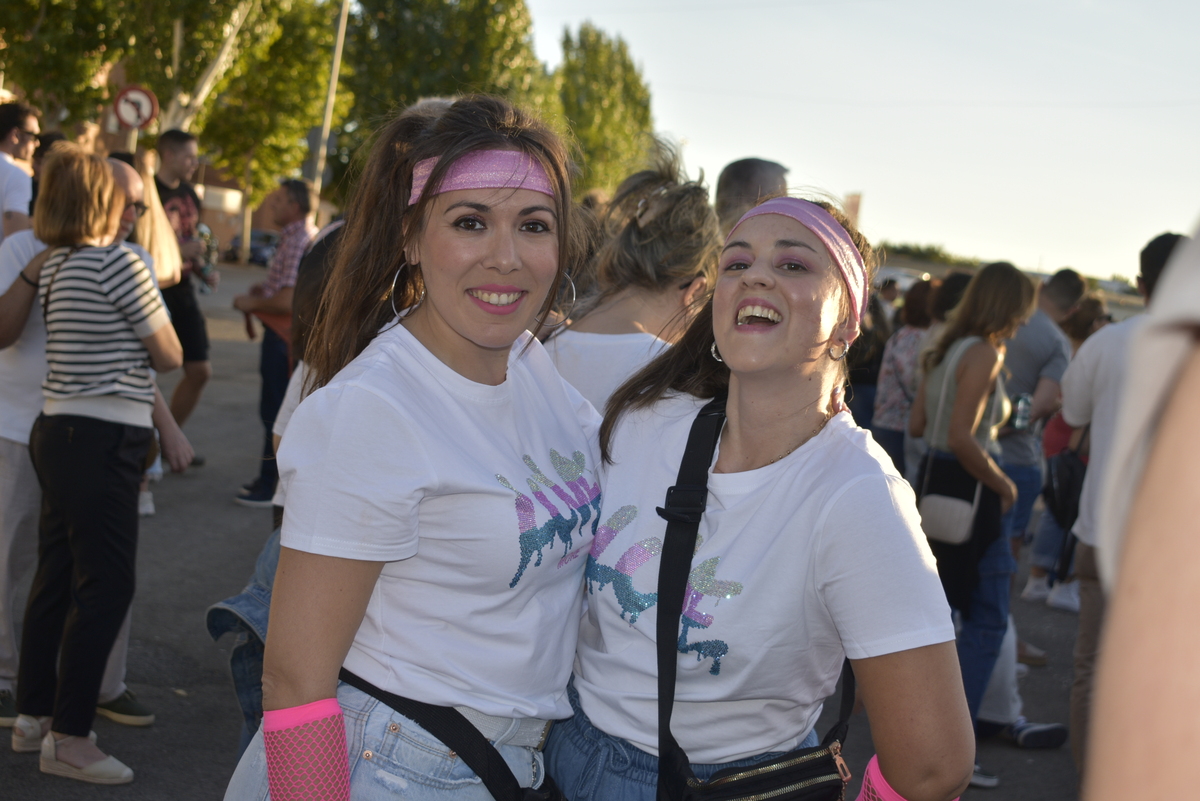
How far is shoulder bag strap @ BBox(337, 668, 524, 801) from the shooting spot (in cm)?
177

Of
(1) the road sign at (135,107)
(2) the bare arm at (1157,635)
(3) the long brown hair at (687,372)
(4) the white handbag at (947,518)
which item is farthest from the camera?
(1) the road sign at (135,107)

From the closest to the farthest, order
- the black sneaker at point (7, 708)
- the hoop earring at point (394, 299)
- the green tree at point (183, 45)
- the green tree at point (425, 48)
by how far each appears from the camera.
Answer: the hoop earring at point (394, 299) → the black sneaker at point (7, 708) → the green tree at point (183, 45) → the green tree at point (425, 48)

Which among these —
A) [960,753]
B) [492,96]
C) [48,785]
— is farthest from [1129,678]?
[48,785]

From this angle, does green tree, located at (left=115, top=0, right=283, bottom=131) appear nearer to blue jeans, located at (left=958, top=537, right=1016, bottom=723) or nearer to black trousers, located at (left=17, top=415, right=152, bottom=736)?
black trousers, located at (left=17, top=415, right=152, bottom=736)

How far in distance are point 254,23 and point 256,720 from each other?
1170 inches

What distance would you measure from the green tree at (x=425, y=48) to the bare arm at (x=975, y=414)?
29975 millimetres

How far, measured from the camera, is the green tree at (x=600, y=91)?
2015 inches

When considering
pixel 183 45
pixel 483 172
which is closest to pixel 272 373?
pixel 483 172

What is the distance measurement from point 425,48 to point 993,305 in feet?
104

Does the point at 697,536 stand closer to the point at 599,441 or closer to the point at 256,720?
the point at 599,441

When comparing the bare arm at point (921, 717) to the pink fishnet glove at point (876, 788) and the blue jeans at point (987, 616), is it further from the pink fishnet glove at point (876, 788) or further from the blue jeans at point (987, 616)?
the blue jeans at point (987, 616)

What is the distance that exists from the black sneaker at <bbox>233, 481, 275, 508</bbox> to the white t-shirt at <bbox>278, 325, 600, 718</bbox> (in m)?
5.47

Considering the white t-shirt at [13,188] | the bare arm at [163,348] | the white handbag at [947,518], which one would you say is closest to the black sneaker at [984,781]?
the white handbag at [947,518]

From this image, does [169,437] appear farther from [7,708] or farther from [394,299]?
[394,299]
